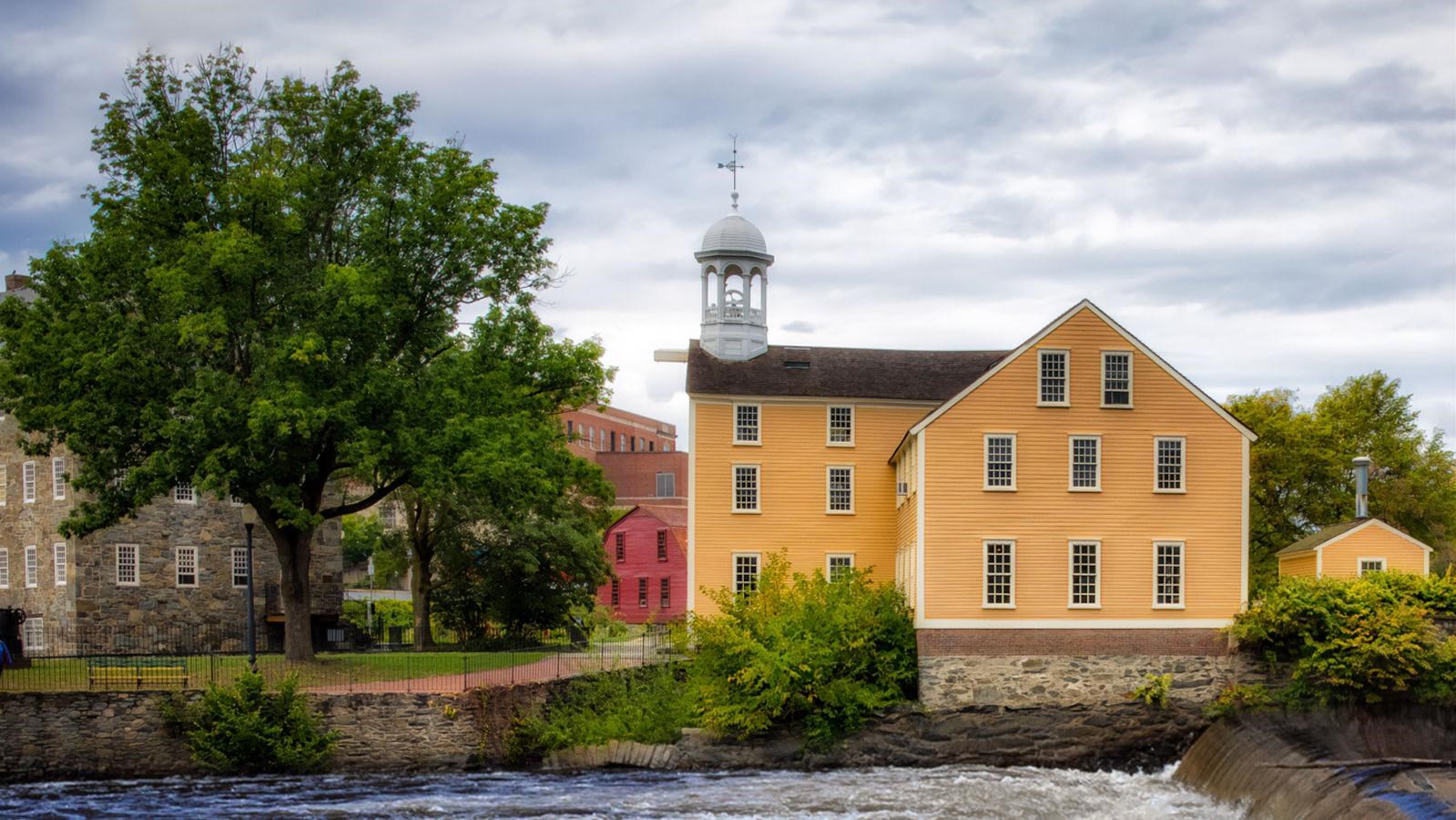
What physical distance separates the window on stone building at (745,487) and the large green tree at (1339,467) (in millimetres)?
17973

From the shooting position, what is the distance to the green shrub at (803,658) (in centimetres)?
3250

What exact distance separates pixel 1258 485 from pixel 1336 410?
4.03m

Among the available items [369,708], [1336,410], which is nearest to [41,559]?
[369,708]

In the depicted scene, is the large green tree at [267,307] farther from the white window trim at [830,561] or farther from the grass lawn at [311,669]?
the white window trim at [830,561]

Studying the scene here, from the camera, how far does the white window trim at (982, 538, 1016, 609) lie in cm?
3419

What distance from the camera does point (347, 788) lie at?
28.9 metres

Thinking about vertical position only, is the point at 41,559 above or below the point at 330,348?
below

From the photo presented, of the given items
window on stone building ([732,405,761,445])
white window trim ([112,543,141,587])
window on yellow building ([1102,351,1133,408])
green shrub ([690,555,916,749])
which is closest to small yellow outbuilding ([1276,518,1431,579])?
window on yellow building ([1102,351,1133,408])

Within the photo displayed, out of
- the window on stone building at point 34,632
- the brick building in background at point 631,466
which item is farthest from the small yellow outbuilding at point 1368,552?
the brick building in background at point 631,466

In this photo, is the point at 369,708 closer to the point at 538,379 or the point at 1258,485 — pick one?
the point at 538,379

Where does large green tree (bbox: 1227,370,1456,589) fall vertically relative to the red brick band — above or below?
above

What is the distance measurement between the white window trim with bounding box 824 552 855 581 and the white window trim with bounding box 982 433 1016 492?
21.5 feet

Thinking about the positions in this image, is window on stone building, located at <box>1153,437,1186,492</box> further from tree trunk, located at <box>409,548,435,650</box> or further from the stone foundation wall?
tree trunk, located at <box>409,548,435,650</box>

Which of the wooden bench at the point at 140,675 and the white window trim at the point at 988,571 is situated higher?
the white window trim at the point at 988,571
